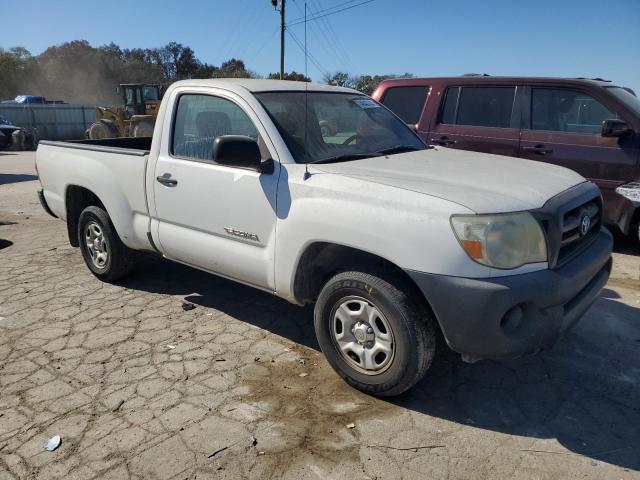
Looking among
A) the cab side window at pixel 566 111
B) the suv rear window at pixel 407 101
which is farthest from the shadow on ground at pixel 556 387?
the suv rear window at pixel 407 101

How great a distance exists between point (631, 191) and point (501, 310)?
4.00 m

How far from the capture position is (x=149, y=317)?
426 cm

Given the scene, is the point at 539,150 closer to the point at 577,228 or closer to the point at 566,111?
the point at 566,111

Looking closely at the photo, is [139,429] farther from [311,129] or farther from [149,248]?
[311,129]

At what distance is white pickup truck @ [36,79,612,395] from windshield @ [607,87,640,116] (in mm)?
2872

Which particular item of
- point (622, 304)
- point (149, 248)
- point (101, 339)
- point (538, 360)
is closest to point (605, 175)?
point (622, 304)

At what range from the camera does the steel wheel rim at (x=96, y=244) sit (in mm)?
4906

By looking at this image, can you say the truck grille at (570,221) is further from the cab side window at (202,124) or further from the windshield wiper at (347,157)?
the cab side window at (202,124)

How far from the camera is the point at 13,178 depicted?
512 inches

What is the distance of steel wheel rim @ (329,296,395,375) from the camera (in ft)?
9.70

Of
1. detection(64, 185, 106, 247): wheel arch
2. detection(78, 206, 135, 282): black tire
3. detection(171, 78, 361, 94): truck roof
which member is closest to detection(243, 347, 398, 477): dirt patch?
detection(171, 78, 361, 94): truck roof

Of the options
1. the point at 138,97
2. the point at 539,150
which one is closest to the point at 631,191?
the point at 539,150

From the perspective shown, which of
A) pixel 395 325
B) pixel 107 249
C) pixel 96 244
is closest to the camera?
pixel 395 325

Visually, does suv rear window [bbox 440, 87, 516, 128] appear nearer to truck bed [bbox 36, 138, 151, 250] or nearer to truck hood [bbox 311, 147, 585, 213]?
truck hood [bbox 311, 147, 585, 213]
